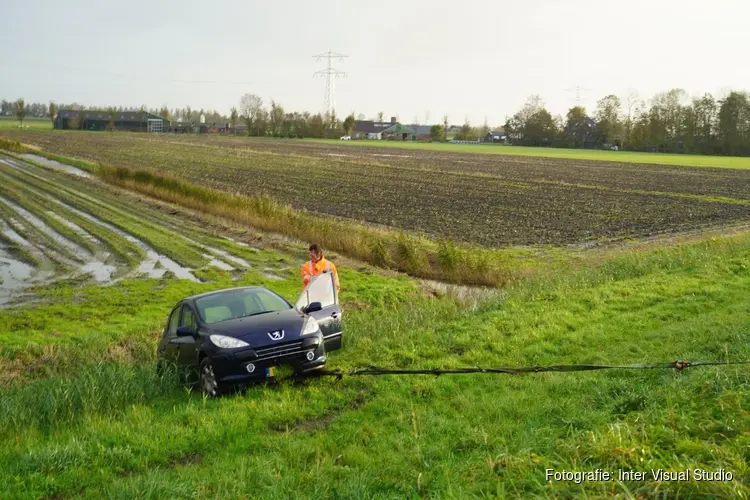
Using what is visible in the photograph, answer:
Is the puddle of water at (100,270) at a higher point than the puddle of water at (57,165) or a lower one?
lower

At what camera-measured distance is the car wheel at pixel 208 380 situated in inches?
365

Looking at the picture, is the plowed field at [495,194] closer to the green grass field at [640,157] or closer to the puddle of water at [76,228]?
Answer: the puddle of water at [76,228]

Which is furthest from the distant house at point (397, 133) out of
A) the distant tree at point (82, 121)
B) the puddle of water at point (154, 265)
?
the puddle of water at point (154, 265)

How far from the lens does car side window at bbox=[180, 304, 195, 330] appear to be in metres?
10.5

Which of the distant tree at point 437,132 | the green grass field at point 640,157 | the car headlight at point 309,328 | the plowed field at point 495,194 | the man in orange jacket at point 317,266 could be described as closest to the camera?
the car headlight at point 309,328

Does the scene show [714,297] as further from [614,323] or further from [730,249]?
[730,249]

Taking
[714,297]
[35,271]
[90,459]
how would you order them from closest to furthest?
[90,459]
[714,297]
[35,271]

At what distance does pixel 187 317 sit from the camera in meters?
10.8

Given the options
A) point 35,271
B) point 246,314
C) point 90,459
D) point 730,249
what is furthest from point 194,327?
point 730,249

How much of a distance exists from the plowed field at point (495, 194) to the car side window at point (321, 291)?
15.3 meters

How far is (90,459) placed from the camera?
6.84m

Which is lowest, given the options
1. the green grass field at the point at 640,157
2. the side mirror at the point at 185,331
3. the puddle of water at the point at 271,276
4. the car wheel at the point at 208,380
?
the puddle of water at the point at 271,276

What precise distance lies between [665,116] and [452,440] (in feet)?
437

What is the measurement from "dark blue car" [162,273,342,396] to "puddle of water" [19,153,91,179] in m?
43.7
